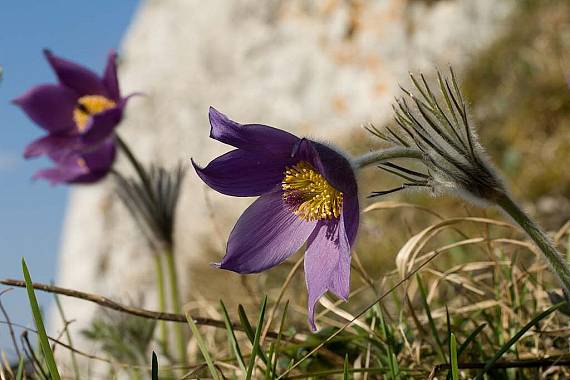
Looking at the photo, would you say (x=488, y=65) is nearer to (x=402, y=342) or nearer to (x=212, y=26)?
(x=212, y=26)

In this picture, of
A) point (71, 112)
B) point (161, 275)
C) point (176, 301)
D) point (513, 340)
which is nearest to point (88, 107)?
point (71, 112)

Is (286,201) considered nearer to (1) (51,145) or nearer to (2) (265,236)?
(2) (265,236)

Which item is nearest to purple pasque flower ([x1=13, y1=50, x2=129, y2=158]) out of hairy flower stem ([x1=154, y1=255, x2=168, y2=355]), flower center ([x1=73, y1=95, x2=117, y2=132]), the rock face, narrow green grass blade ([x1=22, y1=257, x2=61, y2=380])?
flower center ([x1=73, y1=95, x2=117, y2=132])

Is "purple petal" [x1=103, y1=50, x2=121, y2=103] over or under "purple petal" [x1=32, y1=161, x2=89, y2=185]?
over

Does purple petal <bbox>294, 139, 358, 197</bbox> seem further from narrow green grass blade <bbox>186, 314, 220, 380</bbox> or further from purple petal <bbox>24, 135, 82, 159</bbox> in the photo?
purple petal <bbox>24, 135, 82, 159</bbox>

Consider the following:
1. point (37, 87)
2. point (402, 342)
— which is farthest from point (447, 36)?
point (402, 342)

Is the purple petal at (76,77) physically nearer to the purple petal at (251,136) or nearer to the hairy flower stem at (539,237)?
the purple petal at (251,136)
